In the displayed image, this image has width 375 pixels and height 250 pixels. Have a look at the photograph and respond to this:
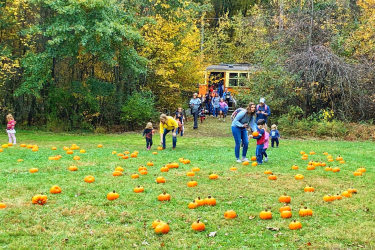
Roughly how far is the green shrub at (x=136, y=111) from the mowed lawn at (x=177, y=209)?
10.7 meters

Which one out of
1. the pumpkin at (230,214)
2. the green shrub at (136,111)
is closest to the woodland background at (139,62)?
the green shrub at (136,111)

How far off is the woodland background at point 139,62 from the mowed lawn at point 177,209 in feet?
30.9

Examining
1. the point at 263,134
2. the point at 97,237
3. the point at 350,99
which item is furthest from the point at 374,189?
the point at 350,99

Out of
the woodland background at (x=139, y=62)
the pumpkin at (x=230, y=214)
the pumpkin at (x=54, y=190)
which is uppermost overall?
the woodland background at (x=139, y=62)

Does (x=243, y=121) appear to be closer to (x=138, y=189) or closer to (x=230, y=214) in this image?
(x=138, y=189)

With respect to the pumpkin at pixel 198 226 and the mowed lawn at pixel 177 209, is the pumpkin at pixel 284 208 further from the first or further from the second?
the pumpkin at pixel 198 226

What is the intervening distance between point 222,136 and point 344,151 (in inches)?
289

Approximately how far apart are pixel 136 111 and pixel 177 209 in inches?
601

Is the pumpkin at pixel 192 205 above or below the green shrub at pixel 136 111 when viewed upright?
below

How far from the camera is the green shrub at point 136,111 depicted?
67.9ft

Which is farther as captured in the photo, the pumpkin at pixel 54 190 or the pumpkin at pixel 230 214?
the pumpkin at pixel 54 190

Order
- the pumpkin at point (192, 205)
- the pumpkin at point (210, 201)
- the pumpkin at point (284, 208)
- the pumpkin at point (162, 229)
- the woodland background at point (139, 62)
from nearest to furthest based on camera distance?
the pumpkin at point (162, 229) → the pumpkin at point (284, 208) → the pumpkin at point (192, 205) → the pumpkin at point (210, 201) → the woodland background at point (139, 62)

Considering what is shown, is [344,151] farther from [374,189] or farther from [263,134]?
[374,189]

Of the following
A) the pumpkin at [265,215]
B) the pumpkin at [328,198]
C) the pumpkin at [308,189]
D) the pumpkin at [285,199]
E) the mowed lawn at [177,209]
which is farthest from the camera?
the pumpkin at [308,189]
